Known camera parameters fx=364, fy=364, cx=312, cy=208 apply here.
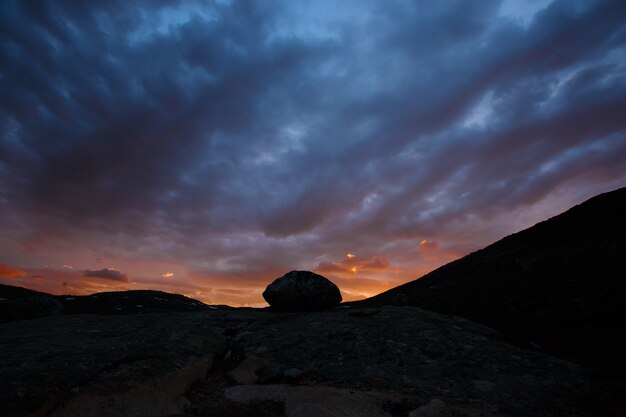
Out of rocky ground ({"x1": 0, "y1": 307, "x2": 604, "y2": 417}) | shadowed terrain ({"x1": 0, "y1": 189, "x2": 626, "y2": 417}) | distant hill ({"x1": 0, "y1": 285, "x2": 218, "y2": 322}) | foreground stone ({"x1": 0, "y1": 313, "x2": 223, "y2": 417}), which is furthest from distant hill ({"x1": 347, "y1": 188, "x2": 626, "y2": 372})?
distant hill ({"x1": 0, "y1": 285, "x2": 218, "y2": 322})

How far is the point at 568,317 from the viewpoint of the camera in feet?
48.9

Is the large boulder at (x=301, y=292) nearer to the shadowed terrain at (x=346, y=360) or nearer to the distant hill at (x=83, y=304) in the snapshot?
the shadowed terrain at (x=346, y=360)

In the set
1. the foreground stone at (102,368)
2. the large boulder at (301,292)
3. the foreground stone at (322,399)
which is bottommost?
the foreground stone at (322,399)

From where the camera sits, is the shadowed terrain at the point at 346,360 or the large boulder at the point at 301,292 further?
the large boulder at the point at 301,292

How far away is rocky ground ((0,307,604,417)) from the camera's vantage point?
804 cm

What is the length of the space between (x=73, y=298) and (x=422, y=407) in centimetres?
4073

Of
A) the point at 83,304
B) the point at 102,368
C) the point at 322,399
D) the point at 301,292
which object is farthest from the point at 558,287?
the point at 83,304

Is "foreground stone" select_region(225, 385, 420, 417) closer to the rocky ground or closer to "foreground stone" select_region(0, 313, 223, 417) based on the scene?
the rocky ground

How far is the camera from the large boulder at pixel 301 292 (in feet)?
60.6

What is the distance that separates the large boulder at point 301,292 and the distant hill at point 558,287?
5660mm

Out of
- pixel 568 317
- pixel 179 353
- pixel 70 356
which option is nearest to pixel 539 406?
pixel 568 317

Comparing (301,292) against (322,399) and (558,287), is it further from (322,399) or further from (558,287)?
(558,287)

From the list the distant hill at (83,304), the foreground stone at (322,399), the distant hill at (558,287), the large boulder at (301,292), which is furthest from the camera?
A: the distant hill at (83,304)

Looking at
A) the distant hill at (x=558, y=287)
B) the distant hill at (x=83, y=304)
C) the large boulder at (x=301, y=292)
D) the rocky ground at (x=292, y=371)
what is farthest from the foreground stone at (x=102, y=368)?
the distant hill at (x=558, y=287)
